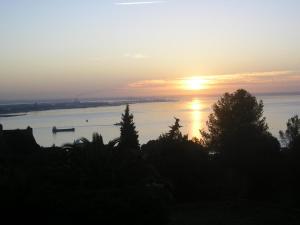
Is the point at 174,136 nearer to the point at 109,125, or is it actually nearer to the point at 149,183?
the point at 149,183

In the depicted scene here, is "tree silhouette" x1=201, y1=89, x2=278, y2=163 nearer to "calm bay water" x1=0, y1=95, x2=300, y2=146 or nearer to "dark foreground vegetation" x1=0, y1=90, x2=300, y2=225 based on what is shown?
"dark foreground vegetation" x1=0, y1=90, x2=300, y2=225

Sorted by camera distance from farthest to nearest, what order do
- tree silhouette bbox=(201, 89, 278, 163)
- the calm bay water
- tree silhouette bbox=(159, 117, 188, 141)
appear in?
the calm bay water < tree silhouette bbox=(201, 89, 278, 163) < tree silhouette bbox=(159, 117, 188, 141)

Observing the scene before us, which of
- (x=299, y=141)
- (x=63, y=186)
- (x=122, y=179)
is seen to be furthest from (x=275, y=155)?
(x=63, y=186)

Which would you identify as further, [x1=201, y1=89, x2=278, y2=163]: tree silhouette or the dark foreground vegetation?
[x1=201, y1=89, x2=278, y2=163]: tree silhouette

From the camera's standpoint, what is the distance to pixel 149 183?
12.2m

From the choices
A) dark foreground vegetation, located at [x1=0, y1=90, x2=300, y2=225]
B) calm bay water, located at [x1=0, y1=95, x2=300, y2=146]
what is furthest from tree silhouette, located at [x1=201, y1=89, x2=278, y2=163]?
calm bay water, located at [x1=0, y1=95, x2=300, y2=146]

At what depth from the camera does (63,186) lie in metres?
10.1

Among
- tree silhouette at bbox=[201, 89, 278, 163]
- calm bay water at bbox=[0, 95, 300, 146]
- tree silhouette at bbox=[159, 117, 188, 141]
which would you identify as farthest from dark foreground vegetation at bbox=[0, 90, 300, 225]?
calm bay water at bbox=[0, 95, 300, 146]

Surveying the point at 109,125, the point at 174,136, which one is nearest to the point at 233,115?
the point at 174,136

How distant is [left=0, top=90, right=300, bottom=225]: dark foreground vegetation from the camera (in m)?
9.05

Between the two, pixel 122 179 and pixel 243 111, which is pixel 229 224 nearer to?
pixel 122 179

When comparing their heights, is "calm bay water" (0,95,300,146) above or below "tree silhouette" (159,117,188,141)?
below

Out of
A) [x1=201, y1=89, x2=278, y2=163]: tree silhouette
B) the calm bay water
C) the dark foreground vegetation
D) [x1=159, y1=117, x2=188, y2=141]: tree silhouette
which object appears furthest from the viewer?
the calm bay water

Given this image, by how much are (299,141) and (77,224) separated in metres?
14.6
